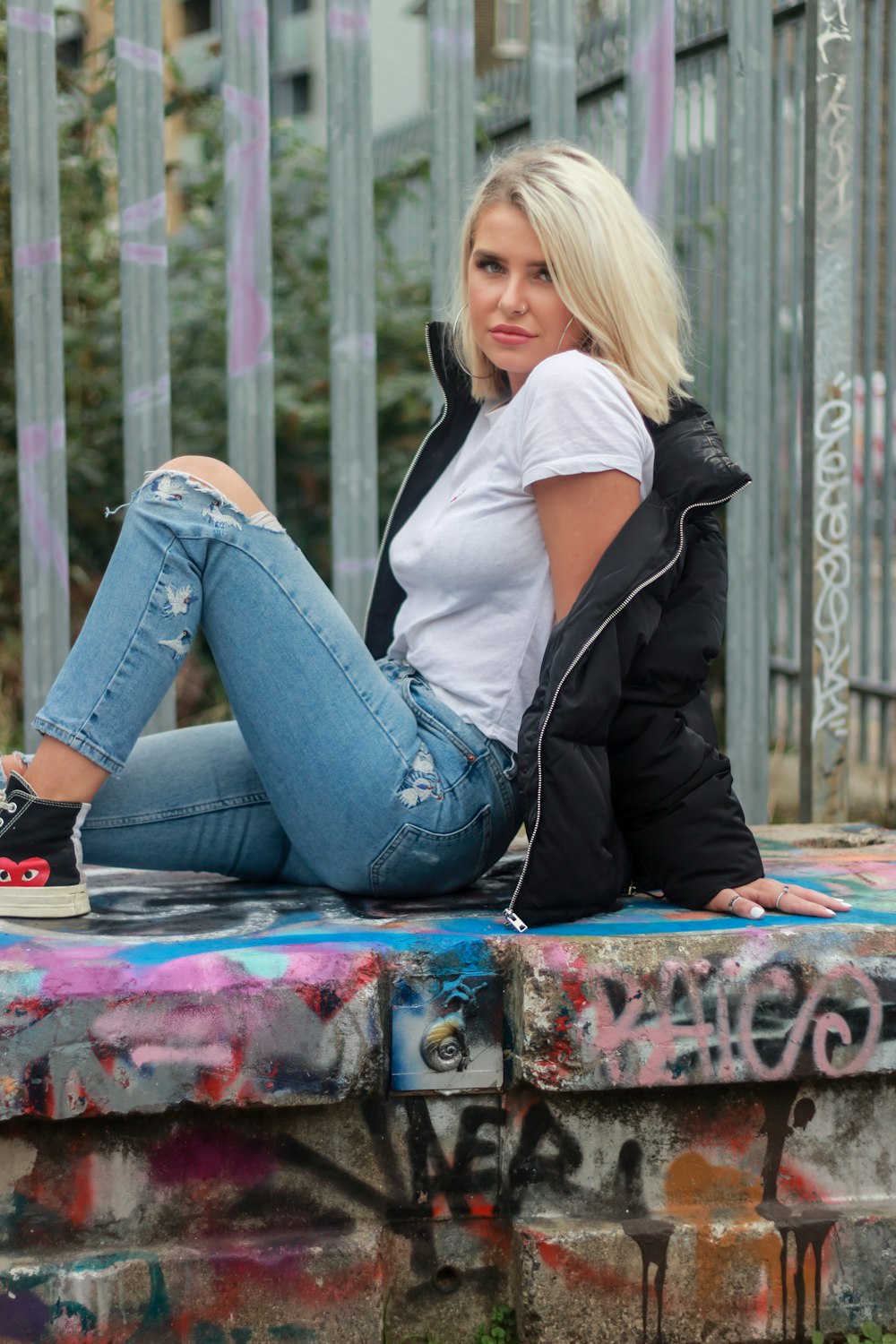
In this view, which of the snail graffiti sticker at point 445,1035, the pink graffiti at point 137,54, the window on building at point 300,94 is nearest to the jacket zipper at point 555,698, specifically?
the snail graffiti sticker at point 445,1035

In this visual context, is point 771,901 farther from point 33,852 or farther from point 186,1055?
point 33,852

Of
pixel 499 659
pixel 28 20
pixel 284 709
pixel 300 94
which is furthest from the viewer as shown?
pixel 300 94

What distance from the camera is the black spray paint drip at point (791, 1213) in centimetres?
200

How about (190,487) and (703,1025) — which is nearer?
(703,1025)

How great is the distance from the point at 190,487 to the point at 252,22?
140 centimetres

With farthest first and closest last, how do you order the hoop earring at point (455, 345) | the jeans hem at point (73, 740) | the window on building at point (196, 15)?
the window on building at point (196, 15), the hoop earring at point (455, 345), the jeans hem at point (73, 740)

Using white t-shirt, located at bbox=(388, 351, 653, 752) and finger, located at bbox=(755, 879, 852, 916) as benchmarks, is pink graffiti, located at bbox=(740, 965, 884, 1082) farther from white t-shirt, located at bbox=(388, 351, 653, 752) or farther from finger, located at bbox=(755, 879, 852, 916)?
white t-shirt, located at bbox=(388, 351, 653, 752)

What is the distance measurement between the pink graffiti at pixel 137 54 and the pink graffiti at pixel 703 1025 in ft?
6.97

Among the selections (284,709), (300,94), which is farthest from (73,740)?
(300,94)

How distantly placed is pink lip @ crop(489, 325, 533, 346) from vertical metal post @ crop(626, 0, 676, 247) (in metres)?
0.95

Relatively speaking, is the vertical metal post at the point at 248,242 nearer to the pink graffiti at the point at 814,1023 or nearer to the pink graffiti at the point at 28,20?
the pink graffiti at the point at 28,20

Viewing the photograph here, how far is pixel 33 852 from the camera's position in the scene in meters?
2.11

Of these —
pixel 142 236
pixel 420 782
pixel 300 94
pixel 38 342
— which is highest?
pixel 300 94

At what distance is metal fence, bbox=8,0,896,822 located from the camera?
2988 millimetres
